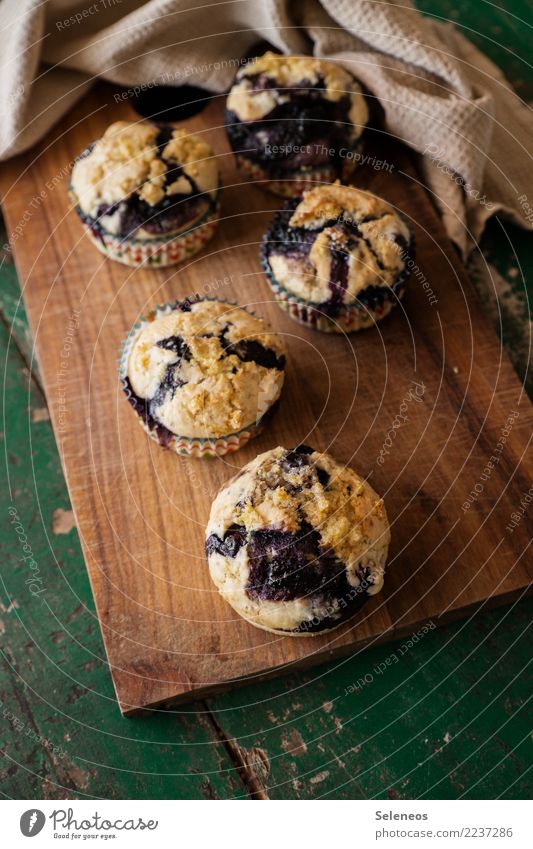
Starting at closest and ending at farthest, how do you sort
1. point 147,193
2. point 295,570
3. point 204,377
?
1. point 295,570
2. point 204,377
3. point 147,193

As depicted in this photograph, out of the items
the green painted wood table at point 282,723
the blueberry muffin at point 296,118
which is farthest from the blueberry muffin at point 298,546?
the blueberry muffin at point 296,118

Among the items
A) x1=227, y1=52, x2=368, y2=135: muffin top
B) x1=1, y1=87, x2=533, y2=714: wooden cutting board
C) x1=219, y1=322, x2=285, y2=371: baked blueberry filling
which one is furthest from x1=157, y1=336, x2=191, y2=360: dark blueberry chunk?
x1=227, y1=52, x2=368, y2=135: muffin top

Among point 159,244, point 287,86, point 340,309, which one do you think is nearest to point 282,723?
point 340,309

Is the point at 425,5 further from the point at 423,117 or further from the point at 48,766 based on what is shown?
the point at 48,766

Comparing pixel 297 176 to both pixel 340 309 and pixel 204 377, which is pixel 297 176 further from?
pixel 204 377

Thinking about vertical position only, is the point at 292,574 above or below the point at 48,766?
above

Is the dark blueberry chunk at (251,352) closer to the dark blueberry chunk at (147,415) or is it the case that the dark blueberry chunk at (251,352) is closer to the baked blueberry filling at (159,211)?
the dark blueberry chunk at (147,415)
